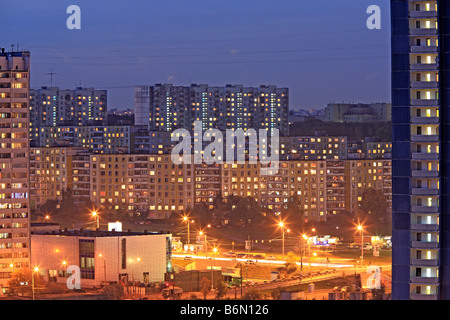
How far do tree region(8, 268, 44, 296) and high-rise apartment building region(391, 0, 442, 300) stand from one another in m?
6.08

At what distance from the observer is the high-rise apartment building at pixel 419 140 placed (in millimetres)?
8719

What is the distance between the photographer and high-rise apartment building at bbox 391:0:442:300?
872cm

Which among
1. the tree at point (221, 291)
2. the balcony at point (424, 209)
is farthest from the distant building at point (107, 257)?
the balcony at point (424, 209)

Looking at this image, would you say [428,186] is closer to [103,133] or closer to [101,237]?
[101,237]

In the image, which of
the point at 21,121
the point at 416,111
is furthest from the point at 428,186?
the point at 21,121

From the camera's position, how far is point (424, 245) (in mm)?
8695

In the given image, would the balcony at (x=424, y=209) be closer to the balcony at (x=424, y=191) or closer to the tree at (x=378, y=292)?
the balcony at (x=424, y=191)

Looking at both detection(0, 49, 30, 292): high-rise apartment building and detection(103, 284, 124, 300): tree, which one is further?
detection(0, 49, 30, 292): high-rise apartment building

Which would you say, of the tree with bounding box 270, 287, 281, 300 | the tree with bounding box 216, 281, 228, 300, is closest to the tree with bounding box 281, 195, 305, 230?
the tree with bounding box 270, 287, 281, 300

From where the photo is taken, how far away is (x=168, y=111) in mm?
39438

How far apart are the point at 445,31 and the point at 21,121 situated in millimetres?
8427

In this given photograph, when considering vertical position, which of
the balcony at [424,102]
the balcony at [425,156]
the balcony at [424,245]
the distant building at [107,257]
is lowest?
the distant building at [107,257]

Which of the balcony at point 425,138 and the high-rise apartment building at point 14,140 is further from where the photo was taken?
the high-rise apartment building at point 14,140

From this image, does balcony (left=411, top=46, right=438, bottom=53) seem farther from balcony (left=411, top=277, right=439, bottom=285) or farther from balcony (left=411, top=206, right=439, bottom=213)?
balcony (left=411, top=277, right=439, bottom=285)
